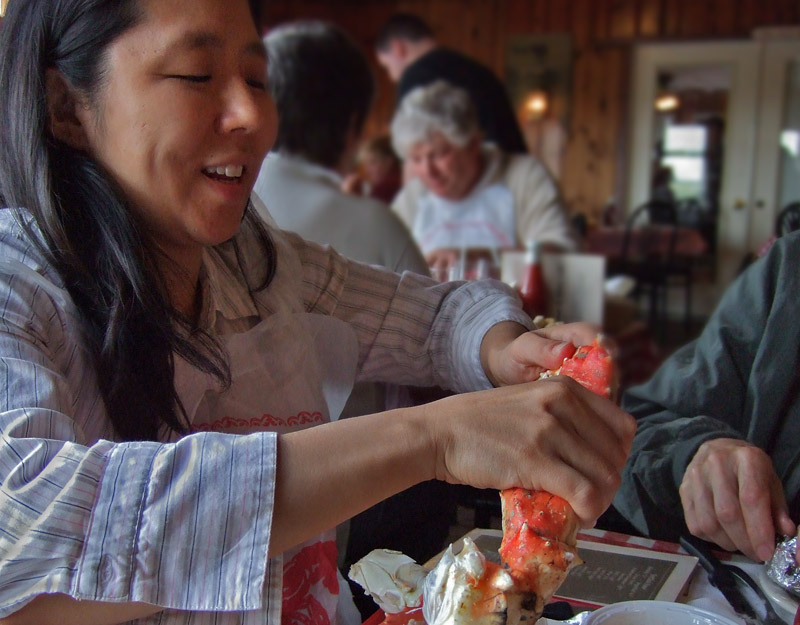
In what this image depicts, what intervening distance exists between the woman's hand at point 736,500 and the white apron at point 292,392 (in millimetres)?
400

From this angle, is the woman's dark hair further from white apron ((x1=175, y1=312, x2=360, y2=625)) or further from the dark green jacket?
the dark green jacket

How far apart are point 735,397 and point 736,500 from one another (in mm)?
216

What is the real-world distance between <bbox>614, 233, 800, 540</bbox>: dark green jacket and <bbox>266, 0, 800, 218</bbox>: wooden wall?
6056mm

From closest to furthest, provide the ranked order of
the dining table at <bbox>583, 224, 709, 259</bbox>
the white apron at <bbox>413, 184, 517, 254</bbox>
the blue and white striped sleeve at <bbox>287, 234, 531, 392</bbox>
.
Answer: the blue and white striped sleeve at <bbox>287, 234, 531, 392</bbox>
the white apron at <bbox>413, 184, 517, 254</bbox>
the dining table at <bbox>583, 224, 709, 259</bbox>

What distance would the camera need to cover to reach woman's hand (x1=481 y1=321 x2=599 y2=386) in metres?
0.91

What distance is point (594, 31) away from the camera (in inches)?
267

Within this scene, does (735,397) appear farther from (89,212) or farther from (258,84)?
(89,212)

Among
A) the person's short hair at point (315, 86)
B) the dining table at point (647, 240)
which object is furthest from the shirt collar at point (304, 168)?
the dining table at point (647, 240)

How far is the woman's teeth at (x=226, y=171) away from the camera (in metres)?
0.85

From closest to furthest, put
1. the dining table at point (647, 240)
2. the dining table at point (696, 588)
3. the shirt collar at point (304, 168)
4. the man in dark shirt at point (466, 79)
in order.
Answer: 1. the dining table at point (696, 588)
2. the shirt collar at point (304, 168)
3. the man in dark shirt at point (466, 79)
4. the dining table at point (647, 240)

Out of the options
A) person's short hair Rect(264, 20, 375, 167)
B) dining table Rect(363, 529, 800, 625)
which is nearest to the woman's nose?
dining table Rect(363, 529, 800, 625)

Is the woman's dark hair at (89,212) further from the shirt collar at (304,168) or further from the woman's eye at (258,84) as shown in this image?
the shirt collar at (304,168)

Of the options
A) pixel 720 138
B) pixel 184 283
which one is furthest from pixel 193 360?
pixel 720 138

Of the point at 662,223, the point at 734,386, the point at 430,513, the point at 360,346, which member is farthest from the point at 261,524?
the point at 662,223
